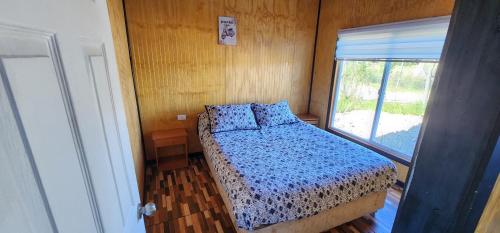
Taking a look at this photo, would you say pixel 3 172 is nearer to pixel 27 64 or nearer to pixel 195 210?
pixel 27 64

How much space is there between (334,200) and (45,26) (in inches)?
73.8

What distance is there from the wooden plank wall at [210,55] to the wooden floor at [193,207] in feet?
2.21

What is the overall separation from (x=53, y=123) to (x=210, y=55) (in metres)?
2.78

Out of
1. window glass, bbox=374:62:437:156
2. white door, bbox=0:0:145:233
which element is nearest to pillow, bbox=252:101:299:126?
window glass, bbox=374:62:437:156

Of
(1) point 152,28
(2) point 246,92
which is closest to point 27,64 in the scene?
(1) point 152,28

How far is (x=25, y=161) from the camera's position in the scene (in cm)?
27

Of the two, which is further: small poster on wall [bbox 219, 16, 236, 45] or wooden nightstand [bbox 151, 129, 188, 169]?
small poster on wall [bbox 219, 16, 236, 45]

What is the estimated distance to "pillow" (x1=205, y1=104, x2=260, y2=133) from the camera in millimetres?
2775

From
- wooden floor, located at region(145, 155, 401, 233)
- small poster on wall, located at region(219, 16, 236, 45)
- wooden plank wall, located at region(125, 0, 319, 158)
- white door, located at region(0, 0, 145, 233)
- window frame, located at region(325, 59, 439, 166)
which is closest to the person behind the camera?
white door, located at region(0, 0, 145, 233)

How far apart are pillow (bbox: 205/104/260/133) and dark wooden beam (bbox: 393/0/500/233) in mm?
2450

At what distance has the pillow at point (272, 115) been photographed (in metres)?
3.05

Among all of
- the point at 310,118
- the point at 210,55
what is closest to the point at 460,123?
the point at 210,55

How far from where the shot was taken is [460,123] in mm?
359

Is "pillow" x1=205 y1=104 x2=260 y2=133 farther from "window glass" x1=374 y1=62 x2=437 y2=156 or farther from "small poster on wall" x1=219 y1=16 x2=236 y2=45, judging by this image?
"window glass" x1=374 y1=62 x2=437 y2=156
